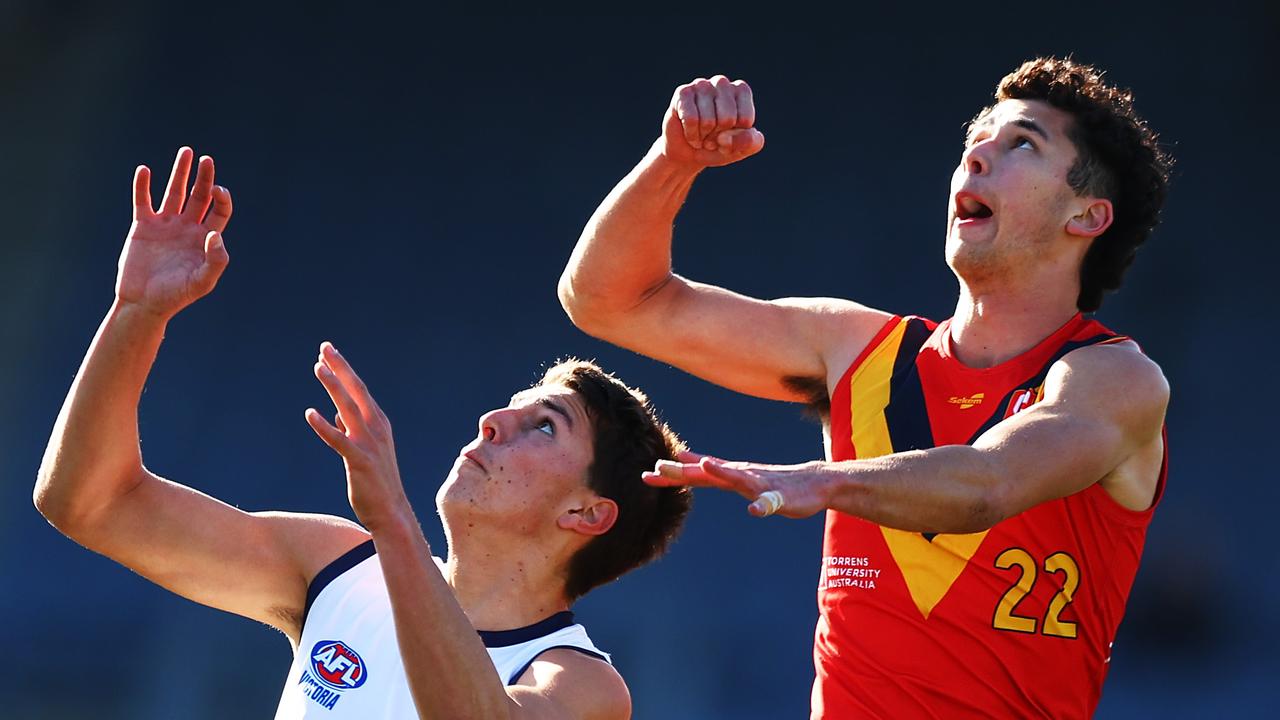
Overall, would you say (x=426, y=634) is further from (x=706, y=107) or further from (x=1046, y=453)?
(x=706, y=107)

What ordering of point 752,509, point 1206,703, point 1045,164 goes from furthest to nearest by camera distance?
point 1206,703 < point 1045,164 < point 752,509

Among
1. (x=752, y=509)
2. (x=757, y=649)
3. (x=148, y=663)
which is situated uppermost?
(x=752, y=509)

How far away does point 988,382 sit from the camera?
7.63ft

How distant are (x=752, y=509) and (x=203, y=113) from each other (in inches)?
186

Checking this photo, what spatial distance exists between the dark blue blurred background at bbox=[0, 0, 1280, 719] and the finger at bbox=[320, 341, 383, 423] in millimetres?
3070

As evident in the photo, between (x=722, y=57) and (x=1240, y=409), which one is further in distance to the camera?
(x=722, y=57)

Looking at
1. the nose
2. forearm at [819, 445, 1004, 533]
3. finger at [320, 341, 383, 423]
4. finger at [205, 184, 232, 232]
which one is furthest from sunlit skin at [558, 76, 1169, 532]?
finger at [205, 184, 232, 232]

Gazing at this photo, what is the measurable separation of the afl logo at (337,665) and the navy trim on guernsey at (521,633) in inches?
8.0

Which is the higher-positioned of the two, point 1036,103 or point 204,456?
point 1036,103

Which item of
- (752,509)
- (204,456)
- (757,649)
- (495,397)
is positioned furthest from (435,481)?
(752,509)

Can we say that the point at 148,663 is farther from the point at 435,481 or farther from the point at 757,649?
the point at 757,649

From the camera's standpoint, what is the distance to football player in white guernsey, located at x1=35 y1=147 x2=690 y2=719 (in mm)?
2227

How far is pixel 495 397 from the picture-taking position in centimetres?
544

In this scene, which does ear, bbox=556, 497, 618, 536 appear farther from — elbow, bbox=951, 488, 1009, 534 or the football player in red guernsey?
elbow, bbox=951, 488, 1009, 534
